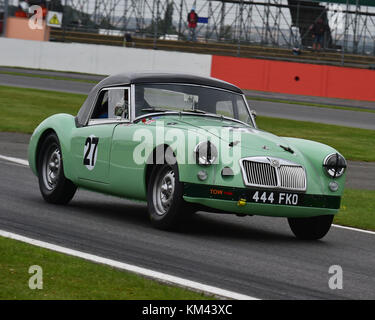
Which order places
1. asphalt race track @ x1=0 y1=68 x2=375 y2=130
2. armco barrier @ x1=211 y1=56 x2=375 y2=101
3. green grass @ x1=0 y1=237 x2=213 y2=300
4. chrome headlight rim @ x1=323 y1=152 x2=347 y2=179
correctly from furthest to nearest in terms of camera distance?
armco barrier @ x1=211 y1=56 x2=375 y2=101, asphalt race track @ x1=0 y1=68 x2=375 y2=130, chrome headlight rim @ x1=323 y1=152 x2=347 y2=179, green grass @ x1=0 y1=237 x2=213 y2=300

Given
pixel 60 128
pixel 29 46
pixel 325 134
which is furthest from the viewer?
pixel 29 46

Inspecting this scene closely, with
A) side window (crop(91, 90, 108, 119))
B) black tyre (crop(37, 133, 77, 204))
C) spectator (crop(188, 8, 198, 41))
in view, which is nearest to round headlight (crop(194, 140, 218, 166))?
side window (crop(91, 90, 108, 119))

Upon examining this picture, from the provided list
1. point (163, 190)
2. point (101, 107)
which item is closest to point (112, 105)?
point (101, 107)

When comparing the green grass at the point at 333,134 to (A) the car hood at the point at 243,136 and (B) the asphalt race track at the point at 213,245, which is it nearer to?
(B) the asphalt race track at the point at 213,245

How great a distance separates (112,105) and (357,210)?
3.40 meters

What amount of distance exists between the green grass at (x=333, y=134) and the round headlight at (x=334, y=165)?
9.83 meters

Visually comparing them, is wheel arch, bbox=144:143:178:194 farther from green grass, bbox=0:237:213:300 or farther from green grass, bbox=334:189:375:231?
green grass, bbox=334:189:375:231

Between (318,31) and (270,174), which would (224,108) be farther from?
(318,31)

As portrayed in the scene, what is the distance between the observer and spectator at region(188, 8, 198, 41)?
43.0 metres

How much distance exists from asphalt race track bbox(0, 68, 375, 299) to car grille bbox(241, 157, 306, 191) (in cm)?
54
